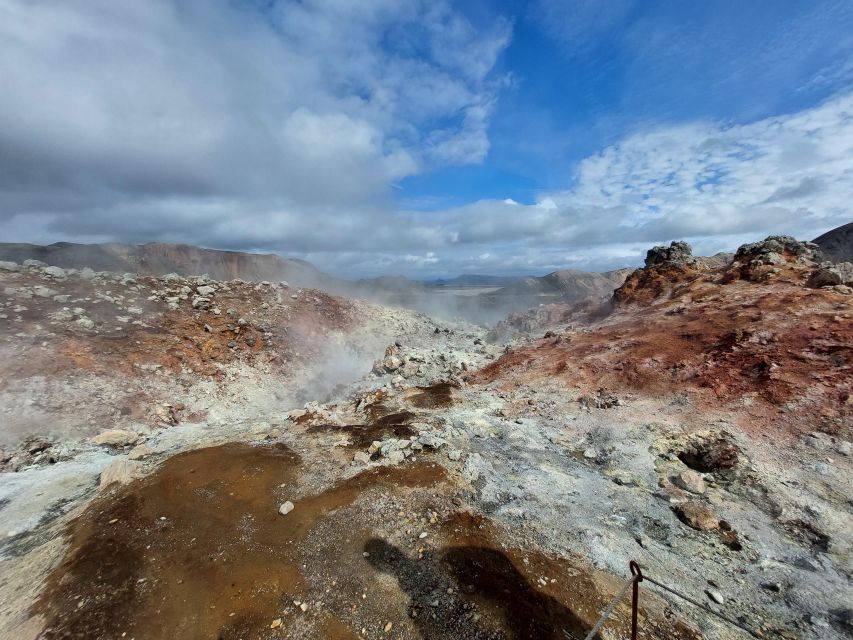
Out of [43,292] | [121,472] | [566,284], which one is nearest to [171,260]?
[43,292]

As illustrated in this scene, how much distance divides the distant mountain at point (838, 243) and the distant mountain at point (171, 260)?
8634cm

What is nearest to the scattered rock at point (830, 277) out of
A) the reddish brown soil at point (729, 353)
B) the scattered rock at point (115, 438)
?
the reddish brown soil at point (729, 353)

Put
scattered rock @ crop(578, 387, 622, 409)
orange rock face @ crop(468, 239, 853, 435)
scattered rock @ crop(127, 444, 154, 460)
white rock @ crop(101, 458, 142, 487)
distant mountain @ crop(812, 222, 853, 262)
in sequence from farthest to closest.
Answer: distant mountain @ crop(812, 222, 853, 262) < scattered rock @ crop(578, 387, 622, 409) < orange rock face @ crop(468, 239, 853, 435) < scattered rock @ crop(127, 444, 154, 460) < white rock @ crop(101, 458, 142, 487)

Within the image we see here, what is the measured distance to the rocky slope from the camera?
5578 millimetres

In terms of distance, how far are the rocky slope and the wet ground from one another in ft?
0.13

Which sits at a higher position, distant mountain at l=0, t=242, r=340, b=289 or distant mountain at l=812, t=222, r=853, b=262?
distant mountain at l=812, t=222, r=853, b=262

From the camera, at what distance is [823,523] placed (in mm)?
7211

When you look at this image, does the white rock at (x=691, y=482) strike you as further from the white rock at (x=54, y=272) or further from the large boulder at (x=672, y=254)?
the white rock at (x=54, y=272)

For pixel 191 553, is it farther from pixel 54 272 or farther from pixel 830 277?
pixel 830 277

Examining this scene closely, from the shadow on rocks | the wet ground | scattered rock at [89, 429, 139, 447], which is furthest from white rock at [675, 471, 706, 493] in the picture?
scattered rock at [89, 429, 139, 447]

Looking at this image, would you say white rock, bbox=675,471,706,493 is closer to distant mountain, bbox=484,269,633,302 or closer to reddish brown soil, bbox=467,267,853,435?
reddish brown soil, bbox=467,267,853,435

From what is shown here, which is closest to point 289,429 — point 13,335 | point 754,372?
point 13,335

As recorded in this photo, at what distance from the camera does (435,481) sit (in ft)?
29.2

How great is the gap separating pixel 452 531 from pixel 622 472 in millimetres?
5164
